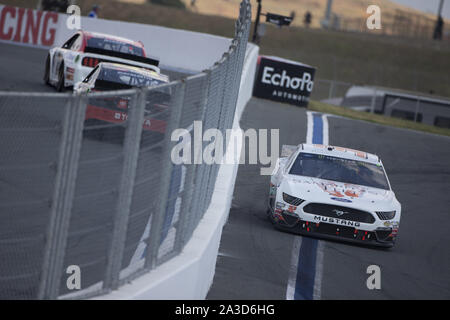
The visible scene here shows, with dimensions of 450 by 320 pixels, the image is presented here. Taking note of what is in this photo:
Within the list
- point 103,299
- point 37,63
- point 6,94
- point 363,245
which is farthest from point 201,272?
point 37,63

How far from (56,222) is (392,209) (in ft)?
22.9

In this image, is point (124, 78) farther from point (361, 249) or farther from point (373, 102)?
point (373, 102)

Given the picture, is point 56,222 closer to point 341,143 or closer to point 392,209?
point 392,209

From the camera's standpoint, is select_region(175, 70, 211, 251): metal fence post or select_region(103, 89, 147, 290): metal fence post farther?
select_region(175, 70, 211, 251): metal fence post

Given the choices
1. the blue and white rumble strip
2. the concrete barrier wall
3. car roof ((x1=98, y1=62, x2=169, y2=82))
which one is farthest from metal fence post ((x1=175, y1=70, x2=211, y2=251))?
car roof ((x1=98, y1=62, x2=169, y2=82))

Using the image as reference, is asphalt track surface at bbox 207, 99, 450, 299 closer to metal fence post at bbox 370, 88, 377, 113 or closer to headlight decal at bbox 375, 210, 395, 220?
headlight decal at bbox 375, 210, 395, 220

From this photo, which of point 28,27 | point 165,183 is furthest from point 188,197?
point 28,27

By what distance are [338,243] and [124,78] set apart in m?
5.72

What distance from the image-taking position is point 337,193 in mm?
11383

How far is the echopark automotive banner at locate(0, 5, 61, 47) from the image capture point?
3241cm

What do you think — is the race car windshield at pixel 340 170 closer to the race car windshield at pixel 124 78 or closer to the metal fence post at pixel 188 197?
the race car windshield at pixel 124 78

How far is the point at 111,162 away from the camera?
16.9ft

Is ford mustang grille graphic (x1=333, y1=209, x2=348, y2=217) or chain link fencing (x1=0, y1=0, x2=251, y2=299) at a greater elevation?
chain link fencing (x1=0, y1=0, x2=251, y2=299)

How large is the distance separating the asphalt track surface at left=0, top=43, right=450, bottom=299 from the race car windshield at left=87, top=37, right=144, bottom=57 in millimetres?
1447
